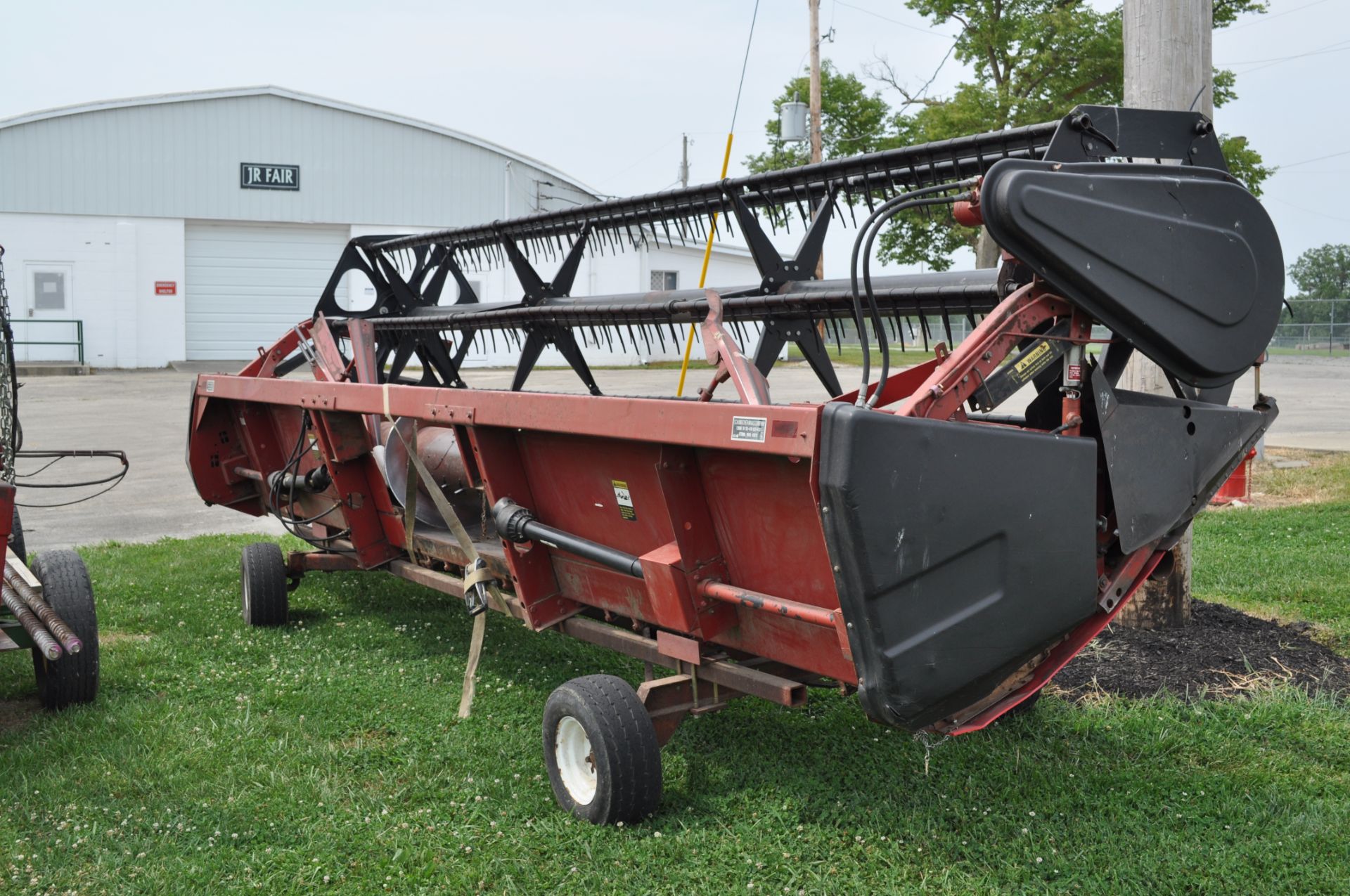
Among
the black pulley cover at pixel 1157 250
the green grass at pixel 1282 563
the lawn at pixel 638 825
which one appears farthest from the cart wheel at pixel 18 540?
the green grass at pixel 1282 563

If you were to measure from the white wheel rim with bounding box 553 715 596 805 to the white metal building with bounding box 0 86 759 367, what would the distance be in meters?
20.3

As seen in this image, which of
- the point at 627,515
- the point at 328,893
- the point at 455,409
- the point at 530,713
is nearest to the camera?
the point at 328,893

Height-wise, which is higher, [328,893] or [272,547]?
[272,547]

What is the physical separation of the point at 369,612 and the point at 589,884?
3512 mm

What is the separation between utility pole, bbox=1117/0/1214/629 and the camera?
4949 mm

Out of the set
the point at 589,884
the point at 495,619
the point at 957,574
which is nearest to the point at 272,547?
the point at 495,619

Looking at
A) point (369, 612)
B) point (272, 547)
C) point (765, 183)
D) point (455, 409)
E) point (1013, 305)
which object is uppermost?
point (765, 183)

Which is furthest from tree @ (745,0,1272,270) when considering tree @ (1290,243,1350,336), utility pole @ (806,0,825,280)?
tree @ (1290,243,1350,336)

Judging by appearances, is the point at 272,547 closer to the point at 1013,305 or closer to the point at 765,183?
the point at 765,183

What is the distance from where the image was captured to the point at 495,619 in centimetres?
605

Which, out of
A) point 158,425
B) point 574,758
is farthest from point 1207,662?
point 158,425

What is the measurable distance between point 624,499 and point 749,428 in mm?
946

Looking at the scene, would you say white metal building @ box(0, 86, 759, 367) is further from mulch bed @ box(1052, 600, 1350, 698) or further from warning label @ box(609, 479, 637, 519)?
warning label @ box(609, 479, 637, 519)

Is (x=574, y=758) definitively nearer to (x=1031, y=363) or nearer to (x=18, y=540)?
(x=1031, y=363)
